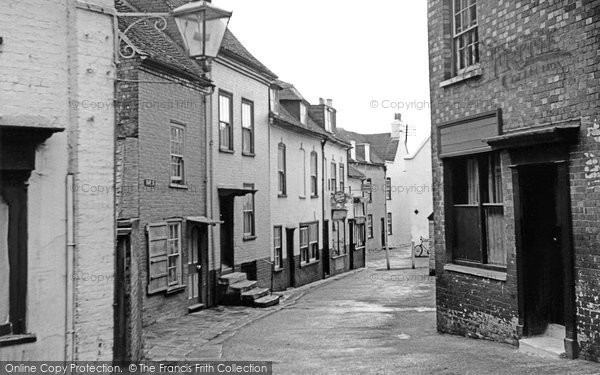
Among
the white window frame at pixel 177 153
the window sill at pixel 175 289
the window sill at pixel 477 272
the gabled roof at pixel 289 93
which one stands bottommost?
the window sill at pixel 175 289

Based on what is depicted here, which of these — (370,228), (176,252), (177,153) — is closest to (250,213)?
(177,153)

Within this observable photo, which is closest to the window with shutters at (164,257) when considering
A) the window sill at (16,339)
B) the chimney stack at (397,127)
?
the window sill at (16,339)

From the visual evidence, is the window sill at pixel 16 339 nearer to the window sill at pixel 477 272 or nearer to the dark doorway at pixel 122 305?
the dark doorway at pixel 122 305

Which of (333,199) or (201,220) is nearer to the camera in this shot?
(201,220)

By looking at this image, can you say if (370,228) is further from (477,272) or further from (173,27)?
(477,272)

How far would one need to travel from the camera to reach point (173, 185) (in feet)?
53.0

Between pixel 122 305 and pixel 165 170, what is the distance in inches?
285

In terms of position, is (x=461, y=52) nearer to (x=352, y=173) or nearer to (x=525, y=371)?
(x=525, y=371)

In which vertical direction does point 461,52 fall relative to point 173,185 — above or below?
above

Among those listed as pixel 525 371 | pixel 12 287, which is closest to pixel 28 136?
pixel 12 287

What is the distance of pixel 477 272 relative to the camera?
1109 cm

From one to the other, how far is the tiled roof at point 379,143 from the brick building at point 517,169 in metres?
40.6

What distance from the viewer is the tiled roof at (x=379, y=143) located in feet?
179

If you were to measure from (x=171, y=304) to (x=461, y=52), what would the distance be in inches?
350
